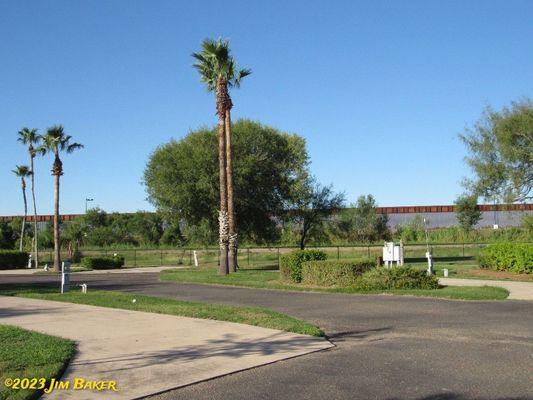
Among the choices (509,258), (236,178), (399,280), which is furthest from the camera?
(236,178)

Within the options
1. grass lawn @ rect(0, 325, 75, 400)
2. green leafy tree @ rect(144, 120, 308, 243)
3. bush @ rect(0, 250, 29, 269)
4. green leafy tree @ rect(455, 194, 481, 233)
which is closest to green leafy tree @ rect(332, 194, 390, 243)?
green leafy tree @ rect(455, 194, 481, 233)

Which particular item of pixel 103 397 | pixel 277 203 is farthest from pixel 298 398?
pixel 277 203

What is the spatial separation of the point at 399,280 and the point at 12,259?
115 feet

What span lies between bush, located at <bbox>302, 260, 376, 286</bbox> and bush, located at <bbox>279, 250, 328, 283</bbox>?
93 centimetres

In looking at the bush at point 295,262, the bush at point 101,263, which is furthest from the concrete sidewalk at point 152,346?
the bush at point 101,263

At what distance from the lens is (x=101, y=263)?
42500 millimetres

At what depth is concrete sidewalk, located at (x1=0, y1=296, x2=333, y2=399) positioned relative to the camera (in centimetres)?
755

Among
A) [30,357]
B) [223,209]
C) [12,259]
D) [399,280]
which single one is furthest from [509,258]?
[12,259]

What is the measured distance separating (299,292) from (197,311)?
22.6 ft

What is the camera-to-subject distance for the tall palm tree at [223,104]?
95.6 ft

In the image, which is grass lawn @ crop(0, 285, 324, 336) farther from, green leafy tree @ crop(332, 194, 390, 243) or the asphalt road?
green leafy tree @ crop(332, 194, 390, 243)

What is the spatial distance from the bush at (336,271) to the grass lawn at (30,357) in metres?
11.7

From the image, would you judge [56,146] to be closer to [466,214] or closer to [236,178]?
[236,178]

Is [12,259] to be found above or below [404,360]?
above
